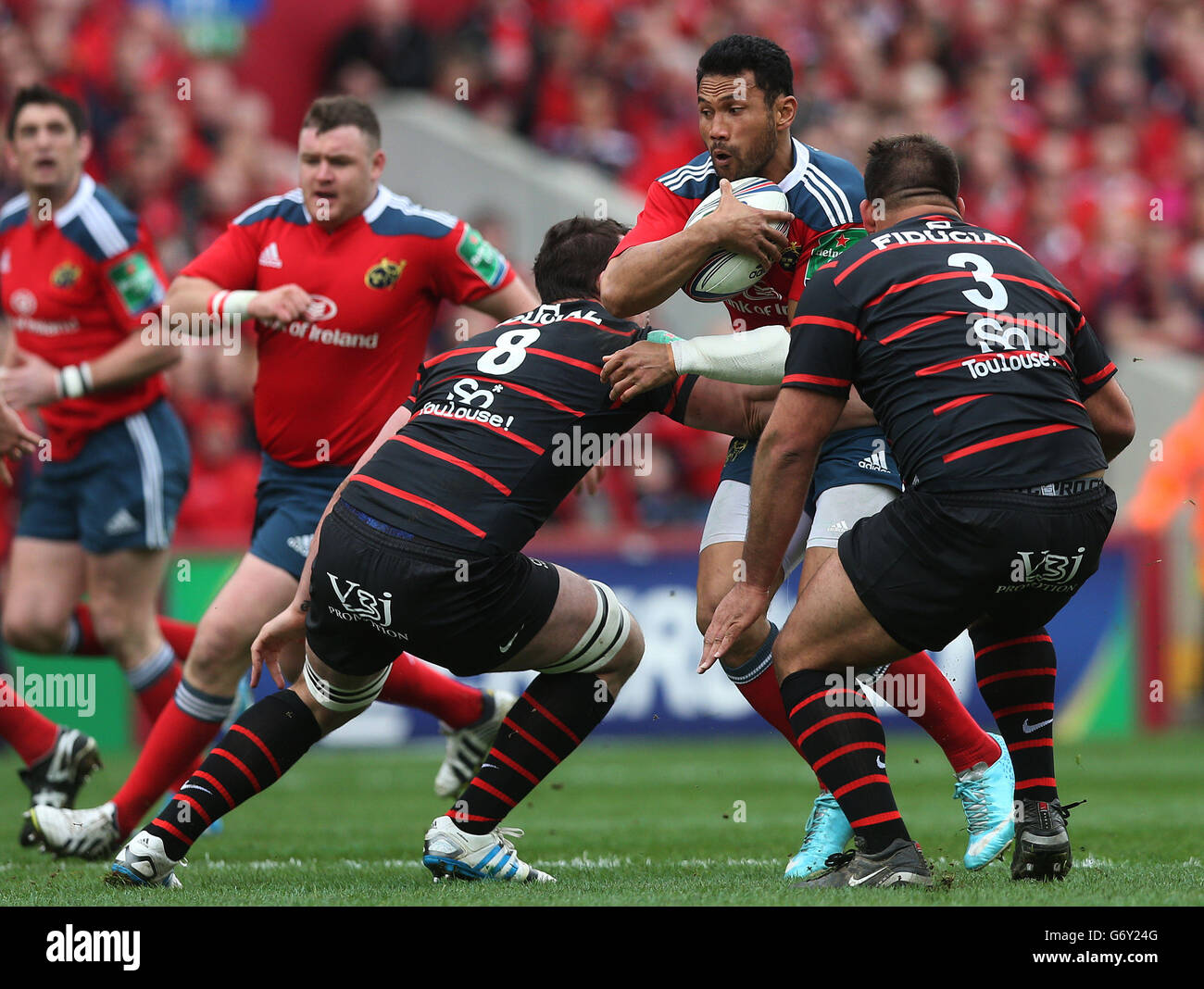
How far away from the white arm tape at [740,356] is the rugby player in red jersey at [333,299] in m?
1.70

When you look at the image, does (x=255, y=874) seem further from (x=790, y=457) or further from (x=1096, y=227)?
(x=1096, y=227)

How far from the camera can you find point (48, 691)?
10.9 metres

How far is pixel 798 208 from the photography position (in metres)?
5.33

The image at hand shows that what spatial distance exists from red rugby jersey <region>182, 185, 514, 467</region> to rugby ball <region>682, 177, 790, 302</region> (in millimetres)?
1590

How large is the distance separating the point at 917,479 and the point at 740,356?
73 centimetres

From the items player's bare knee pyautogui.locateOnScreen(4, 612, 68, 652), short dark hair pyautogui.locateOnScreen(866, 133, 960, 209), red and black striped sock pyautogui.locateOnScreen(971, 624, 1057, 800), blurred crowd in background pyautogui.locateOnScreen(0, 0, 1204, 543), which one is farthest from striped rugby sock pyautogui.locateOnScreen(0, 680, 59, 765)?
blurred crowd in background pyautogui.locateOnScreen(0, 0, 1204, 543)

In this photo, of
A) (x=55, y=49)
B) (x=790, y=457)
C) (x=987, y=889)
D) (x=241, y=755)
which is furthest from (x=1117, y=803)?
(x=55, y=49)

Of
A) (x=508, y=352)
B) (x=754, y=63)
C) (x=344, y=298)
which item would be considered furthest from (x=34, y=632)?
(x=754, y=63)

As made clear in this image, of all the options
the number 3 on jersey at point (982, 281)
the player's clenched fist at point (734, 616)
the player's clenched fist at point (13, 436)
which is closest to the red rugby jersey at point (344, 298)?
the player's clenched fist at point (13, 436)

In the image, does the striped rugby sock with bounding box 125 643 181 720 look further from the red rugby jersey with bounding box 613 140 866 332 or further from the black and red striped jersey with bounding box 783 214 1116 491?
the black and red striped jersey with bounding box 783 214 1116 491

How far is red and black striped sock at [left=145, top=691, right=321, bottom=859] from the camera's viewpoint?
16.4ft

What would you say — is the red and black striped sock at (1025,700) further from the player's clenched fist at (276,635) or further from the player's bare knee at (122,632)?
the player's bare knee at (122,632)

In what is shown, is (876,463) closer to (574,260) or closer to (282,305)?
(574,260)

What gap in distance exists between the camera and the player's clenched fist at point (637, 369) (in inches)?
193
